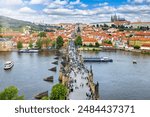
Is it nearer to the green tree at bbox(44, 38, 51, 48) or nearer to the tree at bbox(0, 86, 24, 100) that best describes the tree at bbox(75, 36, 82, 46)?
the green tree at bbox(44, 38, 51, 48)

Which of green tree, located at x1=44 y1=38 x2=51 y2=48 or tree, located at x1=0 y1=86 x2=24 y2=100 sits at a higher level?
tree, located at x1=0 y1=86 x2=24 y2=100

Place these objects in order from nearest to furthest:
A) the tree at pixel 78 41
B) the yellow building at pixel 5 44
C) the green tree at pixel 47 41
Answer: the yellow building at pixel 5 44 < the tree at pixel 78 41 < the green tree at pixel 47 41

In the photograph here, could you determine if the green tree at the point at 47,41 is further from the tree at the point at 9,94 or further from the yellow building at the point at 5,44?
the tree at the point at 9,94

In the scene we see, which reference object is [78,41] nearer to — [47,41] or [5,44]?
[47,41]

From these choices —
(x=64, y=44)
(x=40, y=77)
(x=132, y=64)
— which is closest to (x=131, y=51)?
(x=64, y=44)

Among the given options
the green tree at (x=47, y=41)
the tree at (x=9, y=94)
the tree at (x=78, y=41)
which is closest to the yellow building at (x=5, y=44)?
the green tree at (x=47, y=41)

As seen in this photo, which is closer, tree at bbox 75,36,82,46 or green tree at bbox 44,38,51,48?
tree at bbox 75,36,82,46

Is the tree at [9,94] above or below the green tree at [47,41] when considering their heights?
above

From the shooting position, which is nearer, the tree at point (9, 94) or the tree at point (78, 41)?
the tree at point (9, 94)

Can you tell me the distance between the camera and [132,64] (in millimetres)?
6973

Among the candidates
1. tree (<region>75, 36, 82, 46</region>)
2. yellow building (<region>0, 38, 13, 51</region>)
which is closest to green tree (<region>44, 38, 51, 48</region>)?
tree (<region>75, 36, 82, 46</region>)

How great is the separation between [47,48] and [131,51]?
2.53 metres

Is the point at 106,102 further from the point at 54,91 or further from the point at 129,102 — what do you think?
the point at 54,91

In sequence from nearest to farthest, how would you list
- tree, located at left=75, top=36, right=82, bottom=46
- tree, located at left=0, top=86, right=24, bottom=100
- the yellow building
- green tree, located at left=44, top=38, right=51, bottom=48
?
tree, located at left=0, top=86, right=24, bottom=100 → the yellow building → tree, located at left=75, top=36, right=82, bottom=46 → green tree, located at left=44, top=38, right=51, bottom=48
